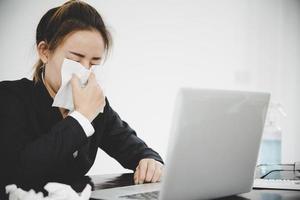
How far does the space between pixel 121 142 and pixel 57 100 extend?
355 millimetres

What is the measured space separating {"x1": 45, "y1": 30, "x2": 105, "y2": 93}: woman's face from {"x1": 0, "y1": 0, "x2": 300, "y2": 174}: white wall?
1.15 m

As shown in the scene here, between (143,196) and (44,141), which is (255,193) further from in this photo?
(44,141)

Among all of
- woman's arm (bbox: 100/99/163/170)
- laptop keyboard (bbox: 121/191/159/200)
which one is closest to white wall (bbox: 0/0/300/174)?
woman's arm (bbox: 100/99/163/170)

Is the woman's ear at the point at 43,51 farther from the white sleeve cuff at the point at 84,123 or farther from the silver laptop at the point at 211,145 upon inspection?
the silver laptop at the point at 211,145

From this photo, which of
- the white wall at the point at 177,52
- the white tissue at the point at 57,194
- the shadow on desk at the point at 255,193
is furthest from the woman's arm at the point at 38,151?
the white wall at the point at 177,52

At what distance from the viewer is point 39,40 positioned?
4.01 feet

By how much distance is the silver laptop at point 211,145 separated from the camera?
58 cm

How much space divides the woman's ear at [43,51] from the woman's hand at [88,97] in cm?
17

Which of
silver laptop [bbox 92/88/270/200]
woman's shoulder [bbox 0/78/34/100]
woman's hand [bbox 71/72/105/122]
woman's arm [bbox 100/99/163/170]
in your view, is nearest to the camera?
silver laptop [bbox 92/88/270/200]

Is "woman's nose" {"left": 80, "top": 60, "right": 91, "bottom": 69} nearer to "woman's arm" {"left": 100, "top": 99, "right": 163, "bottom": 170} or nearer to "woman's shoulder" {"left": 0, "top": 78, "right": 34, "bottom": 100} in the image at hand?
"woman's shoulder" {"left": 0, "top": 78, "right": 34, "bottom": 100}

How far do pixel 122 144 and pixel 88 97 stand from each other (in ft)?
1.20

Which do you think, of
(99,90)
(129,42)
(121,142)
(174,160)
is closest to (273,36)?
(129,42)

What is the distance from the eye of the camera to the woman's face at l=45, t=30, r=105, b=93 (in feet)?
3.69

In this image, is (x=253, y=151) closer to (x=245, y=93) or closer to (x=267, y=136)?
(x=245, y=93)
